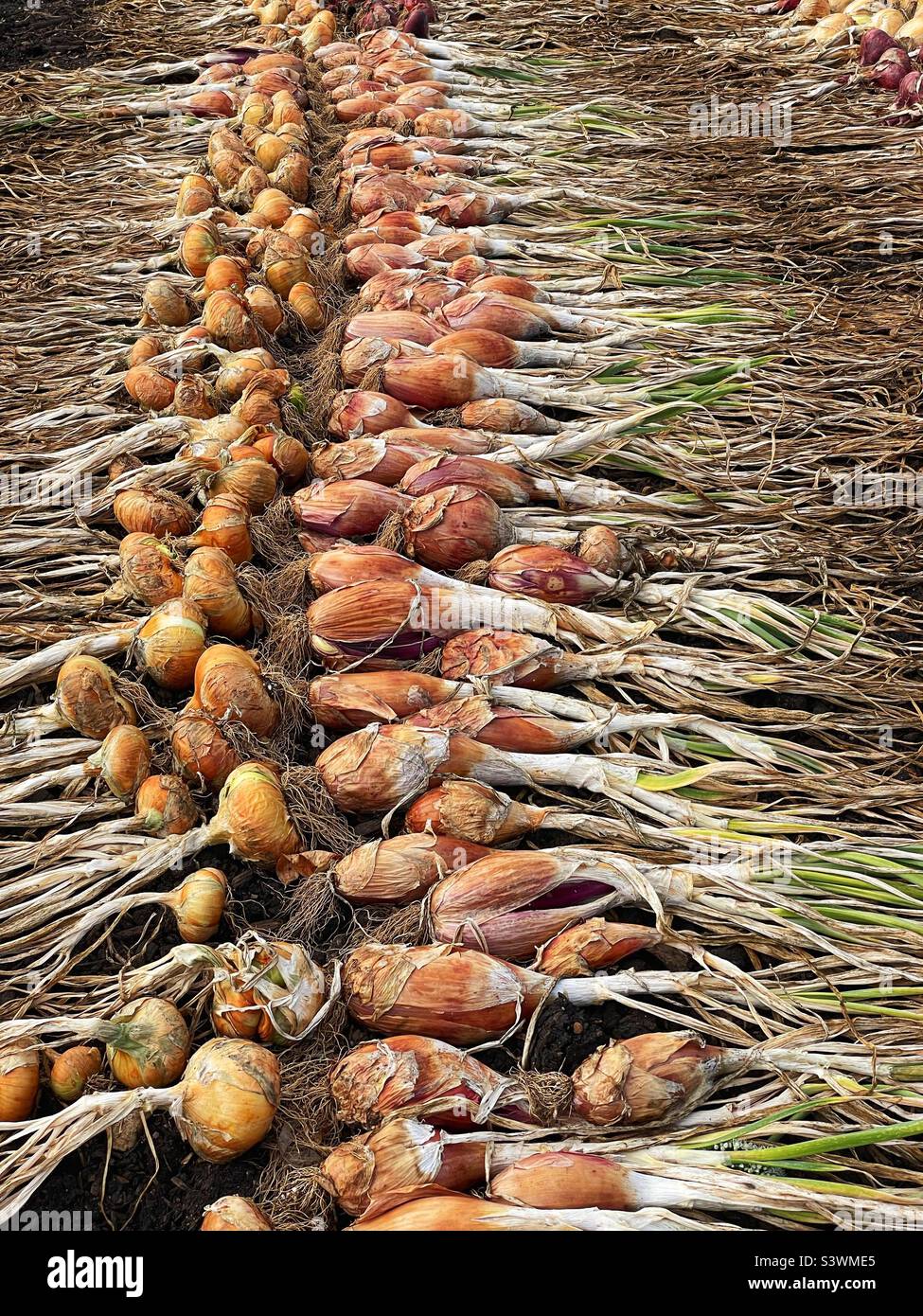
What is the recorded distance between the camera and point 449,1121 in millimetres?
1645

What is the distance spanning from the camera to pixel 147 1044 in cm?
170

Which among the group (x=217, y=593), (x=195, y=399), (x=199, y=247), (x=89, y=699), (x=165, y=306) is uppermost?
(x=199, y=247)

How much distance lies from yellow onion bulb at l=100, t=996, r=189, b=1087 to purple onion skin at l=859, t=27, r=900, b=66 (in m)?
5.54

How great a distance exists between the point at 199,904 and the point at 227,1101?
40cm

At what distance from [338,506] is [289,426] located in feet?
1.72

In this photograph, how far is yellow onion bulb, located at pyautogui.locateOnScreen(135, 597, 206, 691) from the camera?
2.26m

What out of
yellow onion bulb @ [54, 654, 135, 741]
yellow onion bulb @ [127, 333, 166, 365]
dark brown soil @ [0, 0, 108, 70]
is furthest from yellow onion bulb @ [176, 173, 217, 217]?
yellow onion bulb @ [54, 654, 135, 741]

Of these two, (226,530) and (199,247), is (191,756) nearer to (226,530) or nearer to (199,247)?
(226,530)

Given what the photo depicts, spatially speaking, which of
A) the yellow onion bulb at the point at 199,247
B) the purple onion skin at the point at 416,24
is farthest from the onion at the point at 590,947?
the purple onion skin at the point at 416,24

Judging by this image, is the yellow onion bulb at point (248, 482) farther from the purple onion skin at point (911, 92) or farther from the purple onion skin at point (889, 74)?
the purple onion skin at point (889, 74)

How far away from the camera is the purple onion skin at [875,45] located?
493 centimetres

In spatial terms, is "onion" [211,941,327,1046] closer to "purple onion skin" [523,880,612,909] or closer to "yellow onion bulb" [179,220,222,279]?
"purple onion skin" [523,880,612,909]

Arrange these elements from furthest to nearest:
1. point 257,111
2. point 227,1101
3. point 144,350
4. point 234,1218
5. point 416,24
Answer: point 416,24 → point 257,111 → point 144,350 → point 227,1101 → point 234,1218

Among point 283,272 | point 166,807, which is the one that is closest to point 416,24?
point 283,272
